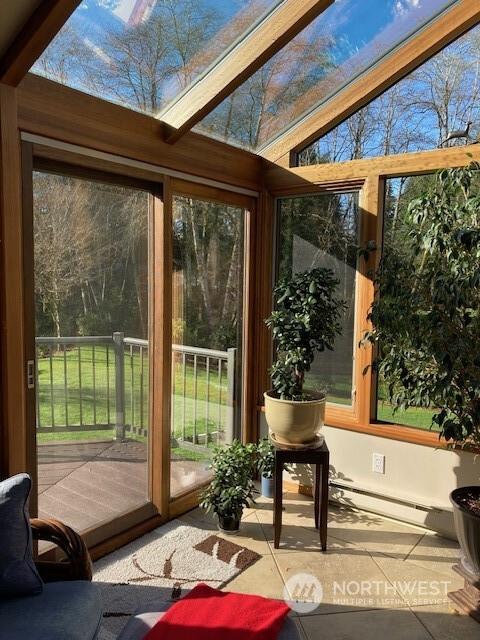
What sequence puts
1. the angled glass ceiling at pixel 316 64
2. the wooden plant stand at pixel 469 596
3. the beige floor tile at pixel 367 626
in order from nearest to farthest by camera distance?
the beige floor tile at pixel 367 626
the wooden plant stand at pixel 469 596
the angled glass ceiling at pixel 316 64

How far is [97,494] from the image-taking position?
273 centimetres

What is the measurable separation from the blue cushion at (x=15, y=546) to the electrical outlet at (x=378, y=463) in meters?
2.18

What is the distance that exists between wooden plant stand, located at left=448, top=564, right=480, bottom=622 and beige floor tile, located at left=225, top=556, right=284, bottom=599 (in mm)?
808

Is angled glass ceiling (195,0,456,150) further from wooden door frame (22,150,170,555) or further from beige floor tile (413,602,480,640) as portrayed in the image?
beige floor tile (413,602,480,640)

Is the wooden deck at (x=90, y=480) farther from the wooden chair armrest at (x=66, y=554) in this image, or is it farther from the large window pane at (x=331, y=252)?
the large window pane at (x=331, y=252)

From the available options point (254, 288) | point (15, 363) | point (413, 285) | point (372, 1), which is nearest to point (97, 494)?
point (15, 363)

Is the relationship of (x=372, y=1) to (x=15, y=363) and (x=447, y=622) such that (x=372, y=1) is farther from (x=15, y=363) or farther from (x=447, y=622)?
(x=447, y=622)

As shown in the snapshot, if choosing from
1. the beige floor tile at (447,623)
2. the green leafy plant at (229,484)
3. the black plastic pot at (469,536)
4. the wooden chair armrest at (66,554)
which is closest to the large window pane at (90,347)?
the green leafy plant at (229,484)

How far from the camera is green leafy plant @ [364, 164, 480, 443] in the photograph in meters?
2.30

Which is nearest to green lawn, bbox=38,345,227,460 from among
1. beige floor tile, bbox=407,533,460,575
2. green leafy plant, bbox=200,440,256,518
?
green leafy plant, bbox=200,440,256,518

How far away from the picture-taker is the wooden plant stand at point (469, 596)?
7.33 feet

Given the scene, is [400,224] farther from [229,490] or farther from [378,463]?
[229,490]

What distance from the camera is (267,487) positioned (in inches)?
136

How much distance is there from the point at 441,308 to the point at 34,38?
2033 mm
